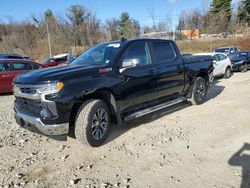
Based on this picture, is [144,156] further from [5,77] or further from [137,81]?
[5,77]

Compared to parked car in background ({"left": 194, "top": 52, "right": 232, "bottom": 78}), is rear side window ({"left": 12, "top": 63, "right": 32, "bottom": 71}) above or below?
above

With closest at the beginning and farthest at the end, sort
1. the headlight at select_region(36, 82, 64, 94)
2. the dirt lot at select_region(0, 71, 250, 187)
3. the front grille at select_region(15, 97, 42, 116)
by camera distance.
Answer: the dirt lot at select_region(0, 71, 250, 187), the headlight at select_region(36, 82, 64, 94), the front grille at select_region(15, 97, 42, 116)

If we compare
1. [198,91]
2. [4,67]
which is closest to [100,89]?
[198,91]

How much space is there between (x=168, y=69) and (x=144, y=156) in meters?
2.53

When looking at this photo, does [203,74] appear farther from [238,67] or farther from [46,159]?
[238,67]

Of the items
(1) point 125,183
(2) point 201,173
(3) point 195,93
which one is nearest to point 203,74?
(3) point 195,93

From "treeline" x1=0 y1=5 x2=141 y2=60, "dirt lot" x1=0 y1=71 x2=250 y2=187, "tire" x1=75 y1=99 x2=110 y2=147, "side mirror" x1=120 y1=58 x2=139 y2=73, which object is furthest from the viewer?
"treeline" x1=0 y1=5 x2=141 y2=60

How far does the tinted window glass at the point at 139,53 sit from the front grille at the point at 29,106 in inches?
74.3

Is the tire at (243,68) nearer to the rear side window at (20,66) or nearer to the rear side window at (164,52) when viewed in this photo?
the rear side window at (164,52)

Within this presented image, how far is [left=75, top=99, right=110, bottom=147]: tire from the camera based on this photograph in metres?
4.46

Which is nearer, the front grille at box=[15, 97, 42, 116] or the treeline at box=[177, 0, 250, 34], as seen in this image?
the front grille at box=[15, 97, 42, 116]

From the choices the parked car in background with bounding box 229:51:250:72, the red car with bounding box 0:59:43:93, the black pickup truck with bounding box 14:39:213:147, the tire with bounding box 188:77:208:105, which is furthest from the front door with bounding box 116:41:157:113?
the parked car in background with bounding box 229:51:250:72

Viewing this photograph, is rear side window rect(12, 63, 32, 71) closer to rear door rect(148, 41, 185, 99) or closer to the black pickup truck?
the black pickup truck

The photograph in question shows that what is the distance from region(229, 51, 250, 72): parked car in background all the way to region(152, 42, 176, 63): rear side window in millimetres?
10458
